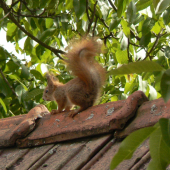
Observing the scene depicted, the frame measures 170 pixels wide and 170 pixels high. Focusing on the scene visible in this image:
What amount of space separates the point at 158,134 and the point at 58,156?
865mm

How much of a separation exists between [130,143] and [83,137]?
0.86 meters

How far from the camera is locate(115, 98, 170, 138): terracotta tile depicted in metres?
1.17

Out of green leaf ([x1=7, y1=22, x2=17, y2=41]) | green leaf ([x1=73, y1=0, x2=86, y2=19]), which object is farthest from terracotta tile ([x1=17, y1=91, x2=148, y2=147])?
green leaf ([x1=7, y1=22, x2=17, y2=41])

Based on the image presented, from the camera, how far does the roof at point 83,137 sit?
3.84ft

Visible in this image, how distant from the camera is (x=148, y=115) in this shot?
48.2 inches

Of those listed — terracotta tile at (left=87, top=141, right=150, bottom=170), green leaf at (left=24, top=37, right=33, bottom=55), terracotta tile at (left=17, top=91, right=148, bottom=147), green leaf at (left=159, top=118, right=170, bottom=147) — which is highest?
green leaf at (left=24, top=37, right=33, bottom=55)

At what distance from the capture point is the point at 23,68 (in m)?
2.66

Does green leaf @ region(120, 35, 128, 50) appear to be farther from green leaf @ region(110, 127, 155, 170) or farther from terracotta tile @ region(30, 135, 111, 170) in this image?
green leaf @ region(110, 127, 155, 170)

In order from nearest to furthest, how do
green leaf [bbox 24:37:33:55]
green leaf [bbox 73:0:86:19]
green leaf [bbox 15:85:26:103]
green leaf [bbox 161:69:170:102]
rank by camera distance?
green leaf [bbox 161:69:170:102] < green leaf [bbox 73:0:86:19] < green leaf [bbox 15:85:26:103] < green leaf [bbox 24:37:33:55]

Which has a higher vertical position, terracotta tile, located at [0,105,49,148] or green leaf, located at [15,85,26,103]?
green leaf, located at [15,85,26,103]

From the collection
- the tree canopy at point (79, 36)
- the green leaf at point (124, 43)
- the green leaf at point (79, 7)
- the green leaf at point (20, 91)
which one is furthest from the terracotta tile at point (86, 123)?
the green leaf at point (124, 43)

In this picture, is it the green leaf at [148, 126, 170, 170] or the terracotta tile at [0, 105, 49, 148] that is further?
the terracotta tile at [0, 105, 49, 148]

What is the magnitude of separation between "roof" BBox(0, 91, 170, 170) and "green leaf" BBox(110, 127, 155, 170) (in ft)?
1.63

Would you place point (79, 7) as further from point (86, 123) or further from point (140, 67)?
point (140, 67)
